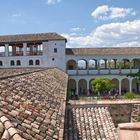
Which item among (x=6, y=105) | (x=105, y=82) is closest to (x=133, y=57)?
(x=105, y=82)

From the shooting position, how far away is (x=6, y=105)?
567 cm

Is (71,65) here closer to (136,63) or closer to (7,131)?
(136,63)

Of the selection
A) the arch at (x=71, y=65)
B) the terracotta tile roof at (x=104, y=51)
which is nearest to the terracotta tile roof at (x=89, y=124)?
the terracotta tile roof at (x=104, y=51)

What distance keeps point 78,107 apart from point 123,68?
1290 inches

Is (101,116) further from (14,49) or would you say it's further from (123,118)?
(14,49)

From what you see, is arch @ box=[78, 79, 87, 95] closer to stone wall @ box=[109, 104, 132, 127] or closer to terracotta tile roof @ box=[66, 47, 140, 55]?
terracotta tile roof @ box=[66, 47, 140, 55]

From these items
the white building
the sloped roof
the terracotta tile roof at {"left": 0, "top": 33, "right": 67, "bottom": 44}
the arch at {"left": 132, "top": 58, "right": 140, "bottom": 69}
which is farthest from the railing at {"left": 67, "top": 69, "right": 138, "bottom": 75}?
the sloped roof

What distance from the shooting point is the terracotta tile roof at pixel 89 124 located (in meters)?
12.6

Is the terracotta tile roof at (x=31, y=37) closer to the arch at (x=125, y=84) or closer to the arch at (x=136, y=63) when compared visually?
the arch at (x=125, y=84)

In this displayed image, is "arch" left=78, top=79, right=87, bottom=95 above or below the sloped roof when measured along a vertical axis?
below

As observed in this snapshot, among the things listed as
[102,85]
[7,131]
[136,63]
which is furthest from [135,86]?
[7,131]

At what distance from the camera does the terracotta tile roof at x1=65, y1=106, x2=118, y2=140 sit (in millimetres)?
12571

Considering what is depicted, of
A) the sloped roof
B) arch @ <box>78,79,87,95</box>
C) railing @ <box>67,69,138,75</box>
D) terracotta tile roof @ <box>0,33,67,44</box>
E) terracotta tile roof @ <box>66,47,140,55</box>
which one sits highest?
terracotta tile roof @ <box>0,33,67,44</box>

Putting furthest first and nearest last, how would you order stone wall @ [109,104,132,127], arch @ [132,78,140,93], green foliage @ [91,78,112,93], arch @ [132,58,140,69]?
1. arch @ [132,58,140,69]
2. arch @ [132,78,140,93]
3. green foliage @ [91,78,112,93]
4. stone wall @ [109,104,132,127]
